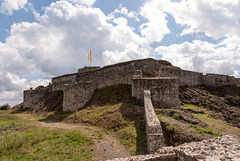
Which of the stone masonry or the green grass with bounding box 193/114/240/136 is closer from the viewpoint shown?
the green grass with bounding box 193/114/240/136

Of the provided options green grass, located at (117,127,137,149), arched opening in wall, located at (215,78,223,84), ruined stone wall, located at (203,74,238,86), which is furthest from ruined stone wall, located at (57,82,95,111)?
arched opening in wall, located at (215,78,223,84)

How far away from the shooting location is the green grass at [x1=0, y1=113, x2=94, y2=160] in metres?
8.58

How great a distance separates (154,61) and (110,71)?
25.7 feet

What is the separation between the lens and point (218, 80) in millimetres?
24219

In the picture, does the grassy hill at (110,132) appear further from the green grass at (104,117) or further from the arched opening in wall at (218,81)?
the arched opening in wall at (218,81)

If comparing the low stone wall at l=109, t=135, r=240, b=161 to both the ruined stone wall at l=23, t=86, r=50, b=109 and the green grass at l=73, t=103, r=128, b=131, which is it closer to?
the green grass at l=73, t=103, r=128, b=131

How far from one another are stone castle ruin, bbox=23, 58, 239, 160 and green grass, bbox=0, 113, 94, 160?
423 centimetres

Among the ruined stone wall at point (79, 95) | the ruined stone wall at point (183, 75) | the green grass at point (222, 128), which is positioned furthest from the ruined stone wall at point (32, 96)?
the green grass at point (222, 128)

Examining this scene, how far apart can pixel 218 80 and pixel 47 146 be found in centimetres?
2539

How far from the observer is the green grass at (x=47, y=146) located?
8.58 m

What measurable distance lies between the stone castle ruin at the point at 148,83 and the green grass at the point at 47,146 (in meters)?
Answer: 4.23

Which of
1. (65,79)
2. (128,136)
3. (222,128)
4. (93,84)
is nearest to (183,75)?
(222,128)

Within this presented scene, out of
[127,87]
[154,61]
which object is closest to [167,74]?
[154,61]

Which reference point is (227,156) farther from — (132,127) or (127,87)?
(127,87)
